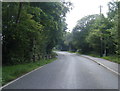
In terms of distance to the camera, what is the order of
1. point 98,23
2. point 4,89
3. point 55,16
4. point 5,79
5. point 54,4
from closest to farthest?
point 4,89, point 5,79, point 54,4, point 55,16, point 98,23

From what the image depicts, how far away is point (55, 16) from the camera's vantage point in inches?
874

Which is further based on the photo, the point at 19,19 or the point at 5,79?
the point at 19,19

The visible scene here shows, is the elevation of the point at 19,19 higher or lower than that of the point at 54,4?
lower

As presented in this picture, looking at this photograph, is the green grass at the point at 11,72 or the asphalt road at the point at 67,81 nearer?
the asphalt road at the point at 67,81

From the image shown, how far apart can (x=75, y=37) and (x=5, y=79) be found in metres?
57.5

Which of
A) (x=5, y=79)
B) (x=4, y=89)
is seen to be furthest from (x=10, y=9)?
(x=4, y=89)

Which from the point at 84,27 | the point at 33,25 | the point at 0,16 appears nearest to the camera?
the point at 0,16

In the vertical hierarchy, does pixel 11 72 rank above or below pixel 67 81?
above

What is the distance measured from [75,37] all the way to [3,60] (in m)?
50.0

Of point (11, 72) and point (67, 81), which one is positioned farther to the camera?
point (11, 72)

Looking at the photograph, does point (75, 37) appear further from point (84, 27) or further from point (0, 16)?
point (0, 16)

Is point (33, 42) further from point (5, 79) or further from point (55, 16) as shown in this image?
point (5, 79)

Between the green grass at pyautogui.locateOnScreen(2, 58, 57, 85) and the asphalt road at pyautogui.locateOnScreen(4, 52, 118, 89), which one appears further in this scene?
the green grass at pyautogui.locateOnScreen(2, 58, 57, 85)

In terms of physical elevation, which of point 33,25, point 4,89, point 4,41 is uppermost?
point 33,25
